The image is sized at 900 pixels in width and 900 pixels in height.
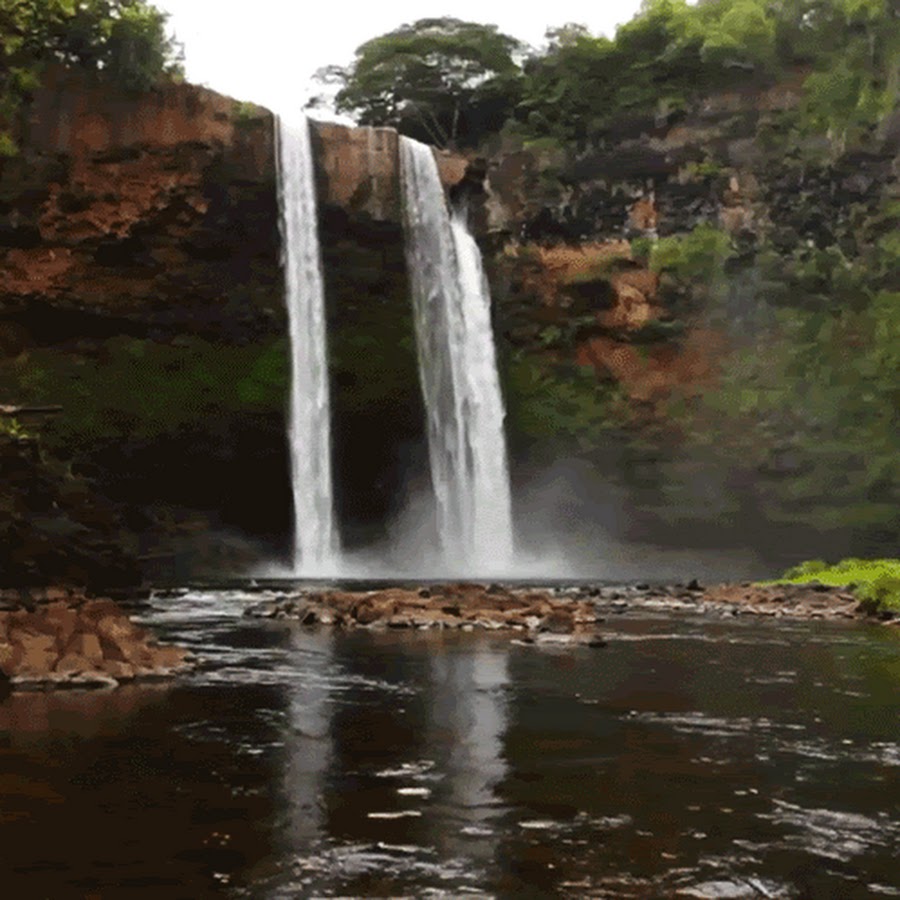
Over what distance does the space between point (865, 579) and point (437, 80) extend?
2828 centimetres

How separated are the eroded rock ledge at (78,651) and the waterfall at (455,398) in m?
24.1

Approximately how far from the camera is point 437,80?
44344mm

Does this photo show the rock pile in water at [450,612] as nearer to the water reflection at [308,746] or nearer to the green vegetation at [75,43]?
the water reflection at [308,746]

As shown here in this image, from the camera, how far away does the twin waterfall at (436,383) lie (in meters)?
32.8

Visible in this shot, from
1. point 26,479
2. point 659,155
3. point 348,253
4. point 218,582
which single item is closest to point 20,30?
point 348,253

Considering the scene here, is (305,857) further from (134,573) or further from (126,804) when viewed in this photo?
(134,573)

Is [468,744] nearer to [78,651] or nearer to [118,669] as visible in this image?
[118,669]

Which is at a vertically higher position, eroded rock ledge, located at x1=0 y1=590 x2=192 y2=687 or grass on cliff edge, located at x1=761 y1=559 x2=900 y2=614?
eroded rock ledge, located at x1=0 y1=590 x2=192 y2=687

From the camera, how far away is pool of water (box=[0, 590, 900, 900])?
387cm

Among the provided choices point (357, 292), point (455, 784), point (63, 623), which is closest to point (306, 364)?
point (357, 292)

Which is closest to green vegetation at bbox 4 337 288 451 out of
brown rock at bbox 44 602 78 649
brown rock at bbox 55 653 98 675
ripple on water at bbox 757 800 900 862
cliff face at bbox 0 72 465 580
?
→ cliff face at bbox 0 72 465 580

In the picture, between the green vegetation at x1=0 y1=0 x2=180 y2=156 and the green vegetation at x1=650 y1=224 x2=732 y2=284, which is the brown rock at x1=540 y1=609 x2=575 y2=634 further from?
the green vegetation at x1=650 y1=224 x2=732 y2=284

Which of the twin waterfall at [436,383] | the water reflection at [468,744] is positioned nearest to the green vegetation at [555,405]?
the twin waterfall at [436,383]

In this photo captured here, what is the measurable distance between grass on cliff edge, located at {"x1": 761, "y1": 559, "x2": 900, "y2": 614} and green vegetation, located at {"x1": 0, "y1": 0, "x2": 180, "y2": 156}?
69.1ft
